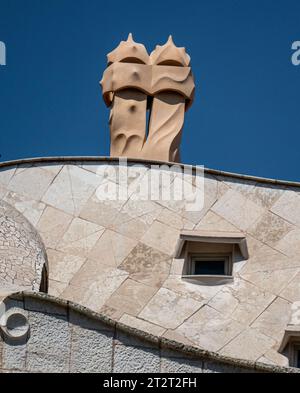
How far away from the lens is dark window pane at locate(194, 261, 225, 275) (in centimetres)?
1714

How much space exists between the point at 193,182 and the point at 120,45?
95.1 inches

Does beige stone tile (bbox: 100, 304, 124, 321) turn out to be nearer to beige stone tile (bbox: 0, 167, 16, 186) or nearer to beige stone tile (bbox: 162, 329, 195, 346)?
beige stone tile (bbox: 162, 329, 195, 346)

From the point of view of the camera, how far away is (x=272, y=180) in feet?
57.8

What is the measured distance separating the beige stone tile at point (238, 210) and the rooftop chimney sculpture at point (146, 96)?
1.45 m

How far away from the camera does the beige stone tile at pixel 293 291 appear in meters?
16.4

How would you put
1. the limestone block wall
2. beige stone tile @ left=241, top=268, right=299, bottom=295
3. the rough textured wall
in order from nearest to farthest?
the rough textured wall < the limestone block wall < beige stone tile @ left=241, top=268, right=299, bottom=295

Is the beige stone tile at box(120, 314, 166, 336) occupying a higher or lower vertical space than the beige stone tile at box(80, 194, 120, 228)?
lower

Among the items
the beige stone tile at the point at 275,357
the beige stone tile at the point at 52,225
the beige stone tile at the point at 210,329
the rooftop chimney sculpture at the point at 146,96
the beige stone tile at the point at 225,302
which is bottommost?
the beige stone tile at the point at 275,357

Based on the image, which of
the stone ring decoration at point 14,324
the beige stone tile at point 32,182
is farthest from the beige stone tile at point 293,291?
the stone ring decoration at point 14,324

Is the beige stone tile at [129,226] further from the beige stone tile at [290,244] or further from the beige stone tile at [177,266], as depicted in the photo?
the beige stone tile at [290,244]

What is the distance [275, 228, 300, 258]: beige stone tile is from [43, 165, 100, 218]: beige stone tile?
2319 mm

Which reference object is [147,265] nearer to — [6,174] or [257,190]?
[257,190]

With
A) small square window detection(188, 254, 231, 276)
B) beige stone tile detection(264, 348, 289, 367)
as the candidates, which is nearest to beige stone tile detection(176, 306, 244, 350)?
beige stone tile detection(264, 348, 289, 367)
